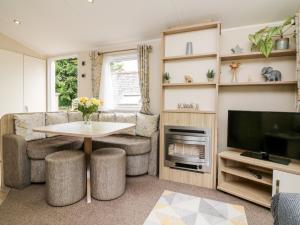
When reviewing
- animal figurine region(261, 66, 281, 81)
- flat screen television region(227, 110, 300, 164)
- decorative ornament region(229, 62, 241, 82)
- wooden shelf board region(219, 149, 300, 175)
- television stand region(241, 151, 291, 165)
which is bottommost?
wooden shelf board region(219, 149, 300, 175)

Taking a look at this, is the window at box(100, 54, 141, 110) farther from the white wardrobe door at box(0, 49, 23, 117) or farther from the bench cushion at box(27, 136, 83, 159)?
the white wardrobe door at box(0, 49, 23, 117)

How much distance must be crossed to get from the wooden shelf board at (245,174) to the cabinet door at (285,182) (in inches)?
5.2

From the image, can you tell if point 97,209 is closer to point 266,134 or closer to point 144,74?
point 266,134

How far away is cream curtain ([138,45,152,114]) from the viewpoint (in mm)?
3381

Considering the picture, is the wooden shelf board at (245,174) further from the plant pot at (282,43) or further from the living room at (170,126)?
the plant pot at (282,43)

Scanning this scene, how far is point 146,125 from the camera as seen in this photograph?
309 centimetres

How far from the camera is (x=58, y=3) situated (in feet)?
8.94

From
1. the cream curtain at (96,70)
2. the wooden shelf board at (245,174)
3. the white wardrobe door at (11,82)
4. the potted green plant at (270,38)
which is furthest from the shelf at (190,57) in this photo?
the white wardrobe door at (11,82)

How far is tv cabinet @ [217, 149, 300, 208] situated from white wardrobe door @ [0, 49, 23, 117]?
4303 mm

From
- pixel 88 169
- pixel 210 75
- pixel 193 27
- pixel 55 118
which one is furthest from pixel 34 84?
pixel 210 75

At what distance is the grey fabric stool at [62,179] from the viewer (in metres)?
1.94

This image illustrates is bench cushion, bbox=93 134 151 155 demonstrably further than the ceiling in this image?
Yes

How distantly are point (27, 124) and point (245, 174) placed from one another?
3.06 meters

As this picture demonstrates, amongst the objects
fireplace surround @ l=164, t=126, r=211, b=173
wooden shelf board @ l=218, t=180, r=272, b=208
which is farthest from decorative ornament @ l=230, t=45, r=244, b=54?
wooden shelf board @ l=218, t=180, r=272, b=208
